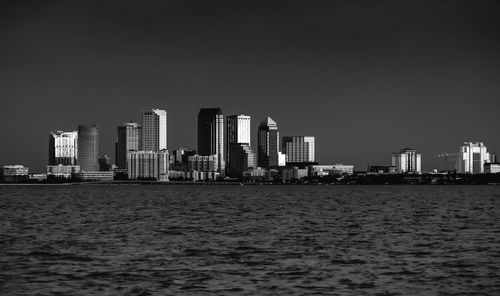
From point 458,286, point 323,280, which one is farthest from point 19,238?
point 458,286

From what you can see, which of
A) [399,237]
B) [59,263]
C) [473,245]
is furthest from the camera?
[399,237]

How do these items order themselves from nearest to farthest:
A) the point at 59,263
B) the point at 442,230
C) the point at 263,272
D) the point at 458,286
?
the point at 458,286 → the point at 263,272 → the point at 59,263 → the point at 442,230

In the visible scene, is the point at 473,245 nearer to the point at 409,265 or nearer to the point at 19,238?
the point at 409,265

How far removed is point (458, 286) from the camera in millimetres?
33344

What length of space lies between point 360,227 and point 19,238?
26.0 meters

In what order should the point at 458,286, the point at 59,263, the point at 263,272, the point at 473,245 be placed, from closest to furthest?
the point at 458,286, the point at 263,272, the point at 59,263, the point at 473,245

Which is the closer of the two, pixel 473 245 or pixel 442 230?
pixel 473 245

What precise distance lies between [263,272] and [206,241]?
1504 cm

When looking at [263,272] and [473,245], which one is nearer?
[263,272]

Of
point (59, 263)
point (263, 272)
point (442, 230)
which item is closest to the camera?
point (263, 272)

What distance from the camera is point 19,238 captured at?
54.5 m

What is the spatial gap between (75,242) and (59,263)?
1105 centimetres

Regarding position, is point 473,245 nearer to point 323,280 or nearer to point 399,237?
point 399,237

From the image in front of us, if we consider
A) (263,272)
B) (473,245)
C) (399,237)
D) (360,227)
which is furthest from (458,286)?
(360,227)
